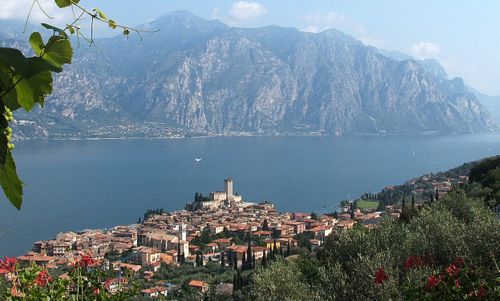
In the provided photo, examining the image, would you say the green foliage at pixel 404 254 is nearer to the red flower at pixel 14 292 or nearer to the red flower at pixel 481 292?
the red flower at pixel 481 292

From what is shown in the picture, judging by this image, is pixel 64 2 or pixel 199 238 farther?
pixel 199 238

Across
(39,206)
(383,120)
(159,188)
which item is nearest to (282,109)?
(383,120)

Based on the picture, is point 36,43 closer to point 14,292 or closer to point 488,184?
point 14,292

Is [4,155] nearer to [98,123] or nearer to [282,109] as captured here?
[98,123]

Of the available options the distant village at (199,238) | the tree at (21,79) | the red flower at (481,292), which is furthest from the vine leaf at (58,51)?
the distant village at (199,238)

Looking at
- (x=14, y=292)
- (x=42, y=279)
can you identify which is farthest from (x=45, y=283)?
(x=14, y=292)

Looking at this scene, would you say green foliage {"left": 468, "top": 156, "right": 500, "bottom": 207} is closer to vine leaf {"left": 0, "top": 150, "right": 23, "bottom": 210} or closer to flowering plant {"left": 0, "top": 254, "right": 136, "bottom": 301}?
flowering plant {"left": 0, "top": 254, "right": 136, "bottom": 301}
